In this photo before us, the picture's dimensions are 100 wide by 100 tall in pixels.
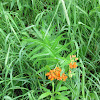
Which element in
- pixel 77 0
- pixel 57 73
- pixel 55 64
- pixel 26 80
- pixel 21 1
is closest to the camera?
pixel 57 73

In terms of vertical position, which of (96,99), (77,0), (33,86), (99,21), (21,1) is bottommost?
(96,99)

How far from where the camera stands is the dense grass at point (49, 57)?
116cm

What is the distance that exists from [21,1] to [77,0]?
0.72 m

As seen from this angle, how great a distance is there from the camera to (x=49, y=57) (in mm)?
1229

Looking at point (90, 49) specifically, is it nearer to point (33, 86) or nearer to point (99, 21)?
point (99, 21)

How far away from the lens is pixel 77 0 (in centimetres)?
162

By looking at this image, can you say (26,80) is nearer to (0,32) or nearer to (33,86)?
(33,86)

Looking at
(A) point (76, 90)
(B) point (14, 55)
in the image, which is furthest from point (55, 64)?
(B) point (14, 55)

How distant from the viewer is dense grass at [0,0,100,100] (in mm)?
1161

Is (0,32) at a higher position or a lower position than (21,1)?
lower

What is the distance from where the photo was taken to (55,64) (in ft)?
3.86

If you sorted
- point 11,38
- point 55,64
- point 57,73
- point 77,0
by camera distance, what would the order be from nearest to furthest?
point 57,73, point 55,64, point 11,38, point 77,0

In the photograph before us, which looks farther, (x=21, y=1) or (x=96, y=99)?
(x=21, y=1)

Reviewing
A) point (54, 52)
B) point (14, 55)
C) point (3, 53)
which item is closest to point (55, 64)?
point (54, 52)
